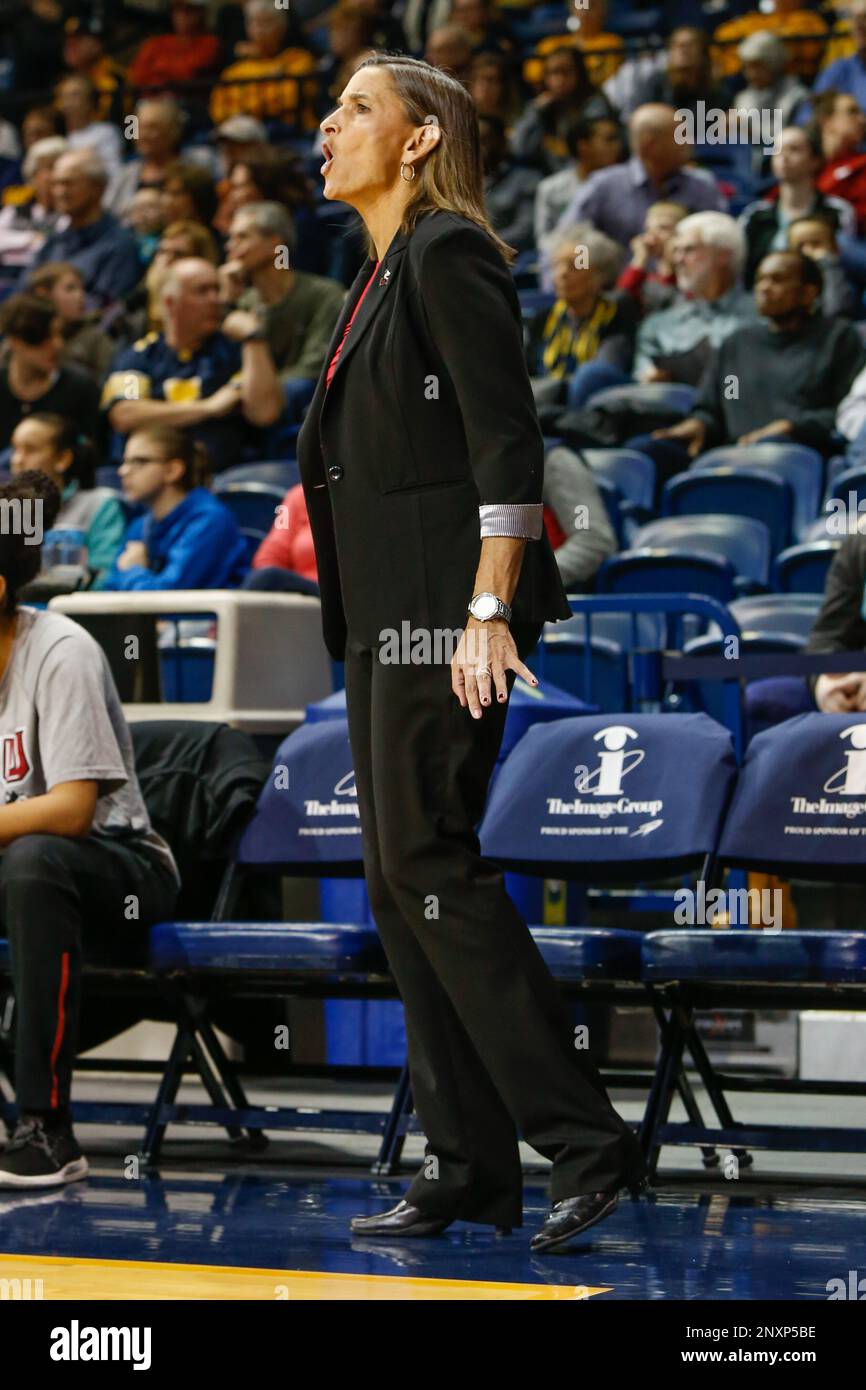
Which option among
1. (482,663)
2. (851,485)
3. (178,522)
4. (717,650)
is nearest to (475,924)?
(482,663)

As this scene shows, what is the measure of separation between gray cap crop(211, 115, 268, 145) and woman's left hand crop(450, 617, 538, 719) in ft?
25.8

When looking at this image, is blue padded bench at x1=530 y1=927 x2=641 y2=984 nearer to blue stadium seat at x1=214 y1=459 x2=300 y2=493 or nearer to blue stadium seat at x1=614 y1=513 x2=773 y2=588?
blue stadium seat at x1=614 y1=513 x2=773 y2=588

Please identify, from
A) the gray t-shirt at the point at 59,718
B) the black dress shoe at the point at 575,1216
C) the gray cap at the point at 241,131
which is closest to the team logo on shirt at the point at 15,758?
the gray t-shirt at the point at 59,718

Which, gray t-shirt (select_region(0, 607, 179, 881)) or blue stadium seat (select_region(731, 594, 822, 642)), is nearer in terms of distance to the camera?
gray t-shirt (select_region(0, 607, 179, 881))

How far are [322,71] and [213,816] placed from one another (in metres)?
7.59

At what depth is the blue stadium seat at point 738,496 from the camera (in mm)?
6422

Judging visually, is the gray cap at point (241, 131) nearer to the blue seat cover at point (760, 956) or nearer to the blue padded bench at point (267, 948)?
the blue padded bench at point (267, 948)

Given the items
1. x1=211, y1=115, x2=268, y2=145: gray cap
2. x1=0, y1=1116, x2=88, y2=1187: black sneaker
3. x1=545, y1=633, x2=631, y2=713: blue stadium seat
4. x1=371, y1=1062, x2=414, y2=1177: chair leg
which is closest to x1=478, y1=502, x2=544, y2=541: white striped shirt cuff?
x1=371, y1=1062, x2=414, y2=1177: chair leg

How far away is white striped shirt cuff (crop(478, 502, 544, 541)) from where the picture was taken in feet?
8.66

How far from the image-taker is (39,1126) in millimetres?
3527
